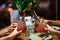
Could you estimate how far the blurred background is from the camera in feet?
5.44

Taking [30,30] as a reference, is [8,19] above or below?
above

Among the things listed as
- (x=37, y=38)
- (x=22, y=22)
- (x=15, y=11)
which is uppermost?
(x=15, y=11)

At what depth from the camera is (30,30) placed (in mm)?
1421

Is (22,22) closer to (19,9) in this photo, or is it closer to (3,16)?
(19,9)

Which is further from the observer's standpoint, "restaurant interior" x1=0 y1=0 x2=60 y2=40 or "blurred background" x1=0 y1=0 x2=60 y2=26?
"blurred background" x1=0 y1=0 x2=60 y2=26

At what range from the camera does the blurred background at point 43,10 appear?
1658mm

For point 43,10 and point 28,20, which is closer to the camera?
point 28,20

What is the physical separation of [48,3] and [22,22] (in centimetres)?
65

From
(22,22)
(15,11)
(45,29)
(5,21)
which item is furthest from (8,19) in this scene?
(45,29)

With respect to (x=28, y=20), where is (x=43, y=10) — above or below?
above

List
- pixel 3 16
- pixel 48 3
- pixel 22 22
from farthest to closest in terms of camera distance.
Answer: pixel 48 3 < pixel 3 16 < pixel 22 22

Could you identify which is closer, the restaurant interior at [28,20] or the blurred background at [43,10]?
the restaurant interior at [28,20]

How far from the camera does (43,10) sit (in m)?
1.82

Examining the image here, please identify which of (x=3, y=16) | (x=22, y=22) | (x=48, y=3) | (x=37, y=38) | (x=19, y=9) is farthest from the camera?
(x=48, y=3)
